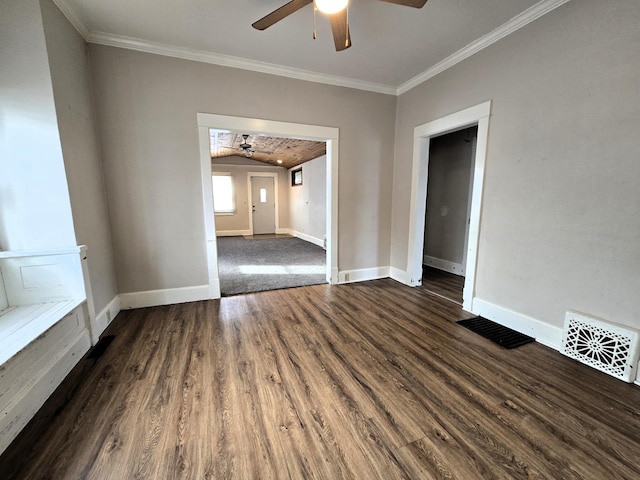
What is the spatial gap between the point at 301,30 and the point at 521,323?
10.6ft

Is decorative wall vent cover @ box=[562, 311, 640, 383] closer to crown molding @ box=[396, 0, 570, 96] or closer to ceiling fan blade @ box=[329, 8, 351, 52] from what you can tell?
crown molding @ box=[396, 0, 570, 96]

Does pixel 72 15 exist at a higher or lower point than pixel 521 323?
higher

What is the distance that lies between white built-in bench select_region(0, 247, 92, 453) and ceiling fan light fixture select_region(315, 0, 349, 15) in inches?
93.2

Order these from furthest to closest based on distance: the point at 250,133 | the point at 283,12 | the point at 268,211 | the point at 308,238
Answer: the point at 268,211, the point at 308,238, the point at 250,133, the point at 283,12

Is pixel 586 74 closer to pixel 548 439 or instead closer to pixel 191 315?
pixel 548 439

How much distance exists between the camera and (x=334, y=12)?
4.97ft

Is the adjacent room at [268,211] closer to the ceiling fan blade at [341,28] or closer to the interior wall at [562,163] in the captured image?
the interior wall at [562,163]

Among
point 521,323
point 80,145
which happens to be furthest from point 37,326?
point 521,323

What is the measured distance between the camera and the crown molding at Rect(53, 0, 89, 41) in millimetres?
1906

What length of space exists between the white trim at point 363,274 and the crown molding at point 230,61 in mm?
2458

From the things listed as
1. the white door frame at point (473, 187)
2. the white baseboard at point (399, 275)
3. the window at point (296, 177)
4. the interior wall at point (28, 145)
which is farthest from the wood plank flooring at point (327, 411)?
the window at point (296, 177)

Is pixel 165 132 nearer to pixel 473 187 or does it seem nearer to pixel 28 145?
pixel 28 145

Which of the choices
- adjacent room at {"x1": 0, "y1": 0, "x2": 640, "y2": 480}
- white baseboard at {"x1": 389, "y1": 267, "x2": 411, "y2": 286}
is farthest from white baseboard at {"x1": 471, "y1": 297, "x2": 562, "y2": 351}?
white baseboard at {"x1": 389, "y1": 267, "x2": 411, "y2": 286}

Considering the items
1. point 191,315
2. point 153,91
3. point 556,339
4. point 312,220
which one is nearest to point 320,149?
point 312,220
